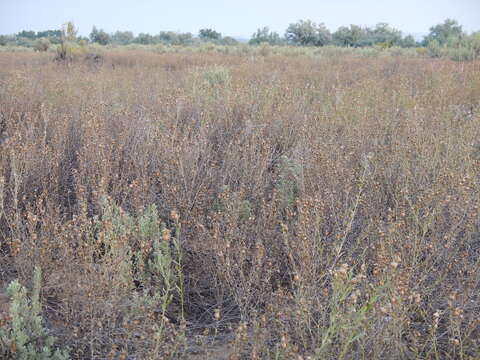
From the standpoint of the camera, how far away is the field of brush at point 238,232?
1854mm

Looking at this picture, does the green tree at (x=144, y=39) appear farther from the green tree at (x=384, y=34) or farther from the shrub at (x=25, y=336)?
the shrub at (x=25, y=336)

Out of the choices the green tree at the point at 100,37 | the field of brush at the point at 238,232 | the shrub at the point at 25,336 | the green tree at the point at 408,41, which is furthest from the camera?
the green tree at the point at 100,37

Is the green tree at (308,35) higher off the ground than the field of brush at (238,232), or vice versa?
the green tree at (308,35)

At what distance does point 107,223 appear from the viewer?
81.4 inches

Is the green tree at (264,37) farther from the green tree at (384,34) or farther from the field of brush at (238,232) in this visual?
the field of brush at (238,232)

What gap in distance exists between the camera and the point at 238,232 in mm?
2553

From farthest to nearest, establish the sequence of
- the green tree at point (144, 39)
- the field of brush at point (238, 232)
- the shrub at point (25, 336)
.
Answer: the green tree at point (144, 39)
the field of brush at point (238, 232)
the shrub at point (25, 336)

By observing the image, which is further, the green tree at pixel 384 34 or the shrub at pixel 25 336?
the green tree at pixel 384 34

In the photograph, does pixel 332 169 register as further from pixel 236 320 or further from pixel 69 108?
pixel 69 108

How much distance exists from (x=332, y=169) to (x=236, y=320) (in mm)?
1314

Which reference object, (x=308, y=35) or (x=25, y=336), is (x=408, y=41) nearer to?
(x=308, y=35)

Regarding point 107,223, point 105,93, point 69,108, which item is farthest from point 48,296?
point 105,93

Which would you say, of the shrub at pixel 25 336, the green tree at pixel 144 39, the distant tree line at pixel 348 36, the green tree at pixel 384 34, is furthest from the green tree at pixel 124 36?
the shrub at pixel 25 336

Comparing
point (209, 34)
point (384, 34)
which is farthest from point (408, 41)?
point (209, 34)
